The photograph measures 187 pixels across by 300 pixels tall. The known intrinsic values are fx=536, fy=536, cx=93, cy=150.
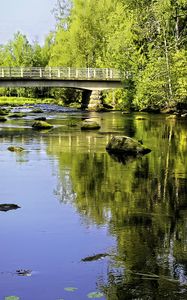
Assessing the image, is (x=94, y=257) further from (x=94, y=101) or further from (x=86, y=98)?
(x=86, y=98)

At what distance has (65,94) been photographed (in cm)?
Answer: 8388

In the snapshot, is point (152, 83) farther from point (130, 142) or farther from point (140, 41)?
point (130, 142)

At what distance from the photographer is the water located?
7.93 metres

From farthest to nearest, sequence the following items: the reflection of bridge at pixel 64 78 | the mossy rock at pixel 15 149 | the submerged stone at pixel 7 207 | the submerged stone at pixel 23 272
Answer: the reflection of bridge at pixel 64 78 → the mossy rock at pixel 15 149 → the submerged stone at pixel 7 207 → the submerged stone at pixel 23 272

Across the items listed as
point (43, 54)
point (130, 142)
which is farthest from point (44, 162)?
point (43, 54)

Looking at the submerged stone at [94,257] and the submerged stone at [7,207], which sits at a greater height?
the submerged stone at [7,207]

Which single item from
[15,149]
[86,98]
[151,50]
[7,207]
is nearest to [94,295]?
[7,207]

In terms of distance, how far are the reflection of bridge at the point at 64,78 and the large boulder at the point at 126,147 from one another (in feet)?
135

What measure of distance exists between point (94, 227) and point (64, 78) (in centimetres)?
5470

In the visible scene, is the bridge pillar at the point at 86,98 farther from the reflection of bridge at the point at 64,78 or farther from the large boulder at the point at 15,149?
the large boulder at the point at 15,149

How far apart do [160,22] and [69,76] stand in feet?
59.8

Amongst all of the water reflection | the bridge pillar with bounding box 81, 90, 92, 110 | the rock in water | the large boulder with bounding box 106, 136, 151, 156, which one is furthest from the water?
the bridge pillar with bounding box 81, 90, 92, 110

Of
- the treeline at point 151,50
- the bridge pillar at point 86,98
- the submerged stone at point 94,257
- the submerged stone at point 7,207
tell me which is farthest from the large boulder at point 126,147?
the bridge pillar at point 86,98

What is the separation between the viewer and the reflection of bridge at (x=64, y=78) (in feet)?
208
